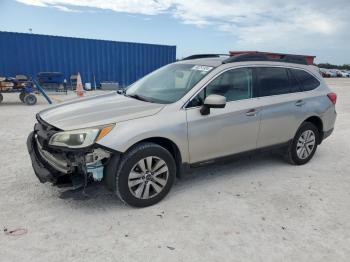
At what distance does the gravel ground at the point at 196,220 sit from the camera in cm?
278

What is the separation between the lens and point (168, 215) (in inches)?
134

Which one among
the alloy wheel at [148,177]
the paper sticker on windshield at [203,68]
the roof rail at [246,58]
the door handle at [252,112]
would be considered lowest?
the alloy wheel at [148,177]

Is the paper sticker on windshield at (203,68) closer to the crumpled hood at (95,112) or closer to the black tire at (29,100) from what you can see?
the crumpled hood at (95,112)

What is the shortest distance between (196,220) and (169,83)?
6.17 ft

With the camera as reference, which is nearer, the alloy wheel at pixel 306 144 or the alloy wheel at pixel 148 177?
the alloy wheel at pixel 148 177

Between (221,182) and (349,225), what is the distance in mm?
1598

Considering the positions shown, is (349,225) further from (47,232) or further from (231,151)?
(47,232)

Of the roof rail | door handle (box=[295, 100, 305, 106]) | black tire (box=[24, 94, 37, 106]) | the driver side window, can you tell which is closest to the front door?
the driver side window

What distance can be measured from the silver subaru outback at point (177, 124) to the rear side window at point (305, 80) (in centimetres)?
2

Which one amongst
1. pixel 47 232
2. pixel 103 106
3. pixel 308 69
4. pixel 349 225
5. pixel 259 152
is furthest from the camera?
pixel 308 69

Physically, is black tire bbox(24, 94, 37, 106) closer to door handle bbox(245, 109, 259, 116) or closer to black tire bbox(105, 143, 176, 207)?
black tire bbox(105, 143, 176, 207)

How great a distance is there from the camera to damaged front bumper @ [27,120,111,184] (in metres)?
3.18

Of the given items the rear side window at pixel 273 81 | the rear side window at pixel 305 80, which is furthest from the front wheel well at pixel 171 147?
the rear side window at pixel 305 80

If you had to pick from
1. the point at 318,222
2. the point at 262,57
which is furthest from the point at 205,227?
the point at 262,57
